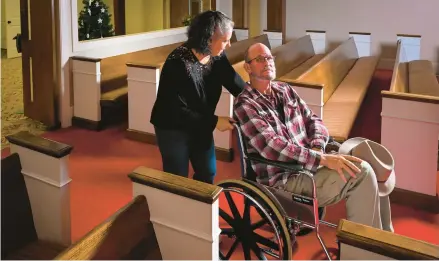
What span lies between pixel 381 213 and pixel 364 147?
34cm

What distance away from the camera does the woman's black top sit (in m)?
2.27

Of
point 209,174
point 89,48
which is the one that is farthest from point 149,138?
point 209,174

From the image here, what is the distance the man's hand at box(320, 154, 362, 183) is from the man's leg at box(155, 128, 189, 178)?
0.66 m

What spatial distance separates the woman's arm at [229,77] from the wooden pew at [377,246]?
121 centimetres

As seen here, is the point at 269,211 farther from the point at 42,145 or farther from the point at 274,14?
the point at 274,14

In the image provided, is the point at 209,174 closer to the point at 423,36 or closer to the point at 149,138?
the point at 149,138

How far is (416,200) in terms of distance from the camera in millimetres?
3270

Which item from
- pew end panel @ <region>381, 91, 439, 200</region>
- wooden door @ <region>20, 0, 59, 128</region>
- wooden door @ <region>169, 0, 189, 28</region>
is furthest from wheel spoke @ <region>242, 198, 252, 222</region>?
wooden door @ <region>169, 0, 189, 28</region>

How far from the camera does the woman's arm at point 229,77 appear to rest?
96.1 inches

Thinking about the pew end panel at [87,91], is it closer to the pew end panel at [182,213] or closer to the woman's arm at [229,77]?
the woman's arm at [229,77]

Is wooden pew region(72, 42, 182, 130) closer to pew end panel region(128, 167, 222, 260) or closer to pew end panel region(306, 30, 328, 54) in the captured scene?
pew end panel region(128, 167, 222, 260)

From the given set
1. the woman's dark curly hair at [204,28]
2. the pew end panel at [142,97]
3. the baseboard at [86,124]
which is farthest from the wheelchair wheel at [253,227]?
the baseboard at [86,124]

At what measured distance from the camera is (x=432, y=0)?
7625 millimetres

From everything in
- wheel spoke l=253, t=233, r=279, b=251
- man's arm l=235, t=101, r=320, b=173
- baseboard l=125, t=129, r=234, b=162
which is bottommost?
wheel spoke l=253, t=233, r=279, b=251
